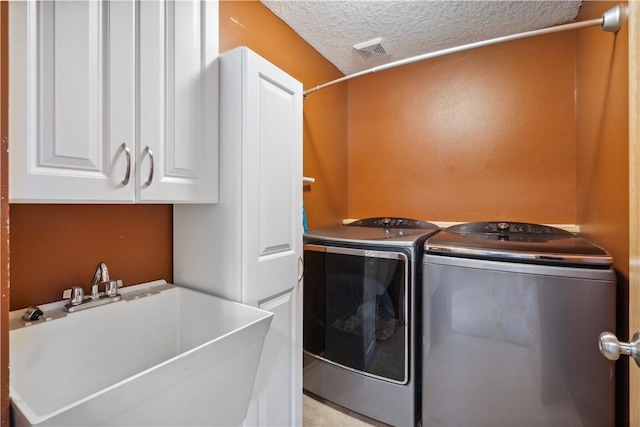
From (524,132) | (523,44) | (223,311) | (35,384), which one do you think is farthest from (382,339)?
(523,44)

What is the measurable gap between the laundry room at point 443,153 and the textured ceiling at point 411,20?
0.10 metres

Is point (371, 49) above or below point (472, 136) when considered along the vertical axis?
above

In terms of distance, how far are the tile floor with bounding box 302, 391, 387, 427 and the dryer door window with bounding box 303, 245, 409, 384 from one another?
0.99 ft

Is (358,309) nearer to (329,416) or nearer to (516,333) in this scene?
(329,416)

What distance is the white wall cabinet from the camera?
66cm

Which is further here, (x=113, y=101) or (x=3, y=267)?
(x=113, y=101)

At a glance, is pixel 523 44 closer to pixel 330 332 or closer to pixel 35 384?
pixel 330 332

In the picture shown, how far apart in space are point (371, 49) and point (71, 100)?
6.53ft

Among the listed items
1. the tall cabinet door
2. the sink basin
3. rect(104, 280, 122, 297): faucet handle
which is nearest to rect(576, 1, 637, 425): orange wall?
the tall cabinet door

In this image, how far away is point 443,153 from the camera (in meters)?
2.27

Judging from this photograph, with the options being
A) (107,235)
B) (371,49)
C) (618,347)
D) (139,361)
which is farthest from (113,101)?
(371,49)

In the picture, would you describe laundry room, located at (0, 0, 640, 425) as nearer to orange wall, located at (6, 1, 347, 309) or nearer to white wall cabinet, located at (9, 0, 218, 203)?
orange wall, located at (6, 1, 347, 309)

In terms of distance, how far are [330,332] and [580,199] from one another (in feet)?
5.90

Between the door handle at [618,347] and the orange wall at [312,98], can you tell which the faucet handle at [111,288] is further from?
the door handle at [618,347]
